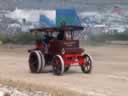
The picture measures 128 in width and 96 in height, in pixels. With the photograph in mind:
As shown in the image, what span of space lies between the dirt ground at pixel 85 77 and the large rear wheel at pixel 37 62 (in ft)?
0.90

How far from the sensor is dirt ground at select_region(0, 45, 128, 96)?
15825mm

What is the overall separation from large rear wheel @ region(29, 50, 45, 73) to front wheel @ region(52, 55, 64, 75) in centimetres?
53

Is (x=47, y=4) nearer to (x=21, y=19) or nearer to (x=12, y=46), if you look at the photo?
(x=21, y=19)

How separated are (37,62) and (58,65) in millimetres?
1125

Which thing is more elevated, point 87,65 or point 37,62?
point 37,62

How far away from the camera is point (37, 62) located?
20.3m

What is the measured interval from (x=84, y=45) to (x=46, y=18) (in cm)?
324

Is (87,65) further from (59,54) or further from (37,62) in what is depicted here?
(37,62)

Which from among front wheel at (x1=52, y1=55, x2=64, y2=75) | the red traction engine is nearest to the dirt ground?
front wheel at (x1=52, y1=55, x2=64, y2=75)

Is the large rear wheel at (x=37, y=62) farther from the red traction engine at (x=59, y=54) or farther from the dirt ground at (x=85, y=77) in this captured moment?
the dirt ground at (x=85, y=77)

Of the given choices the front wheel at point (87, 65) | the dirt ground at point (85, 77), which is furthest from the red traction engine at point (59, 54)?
the dirt ground at point (85, 77)

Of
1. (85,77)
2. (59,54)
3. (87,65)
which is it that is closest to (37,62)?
(59,54)

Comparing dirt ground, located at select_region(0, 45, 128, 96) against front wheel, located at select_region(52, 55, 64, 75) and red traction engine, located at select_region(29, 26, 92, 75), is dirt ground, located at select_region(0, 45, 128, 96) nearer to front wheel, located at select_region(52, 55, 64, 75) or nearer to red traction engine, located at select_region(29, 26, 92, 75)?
front wheel, located at select_region(52, 55, 64, 75)

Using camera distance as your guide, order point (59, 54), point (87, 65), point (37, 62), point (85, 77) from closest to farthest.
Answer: point (85, 77), point (59, 54), point (87, 65), point (37, 62)
